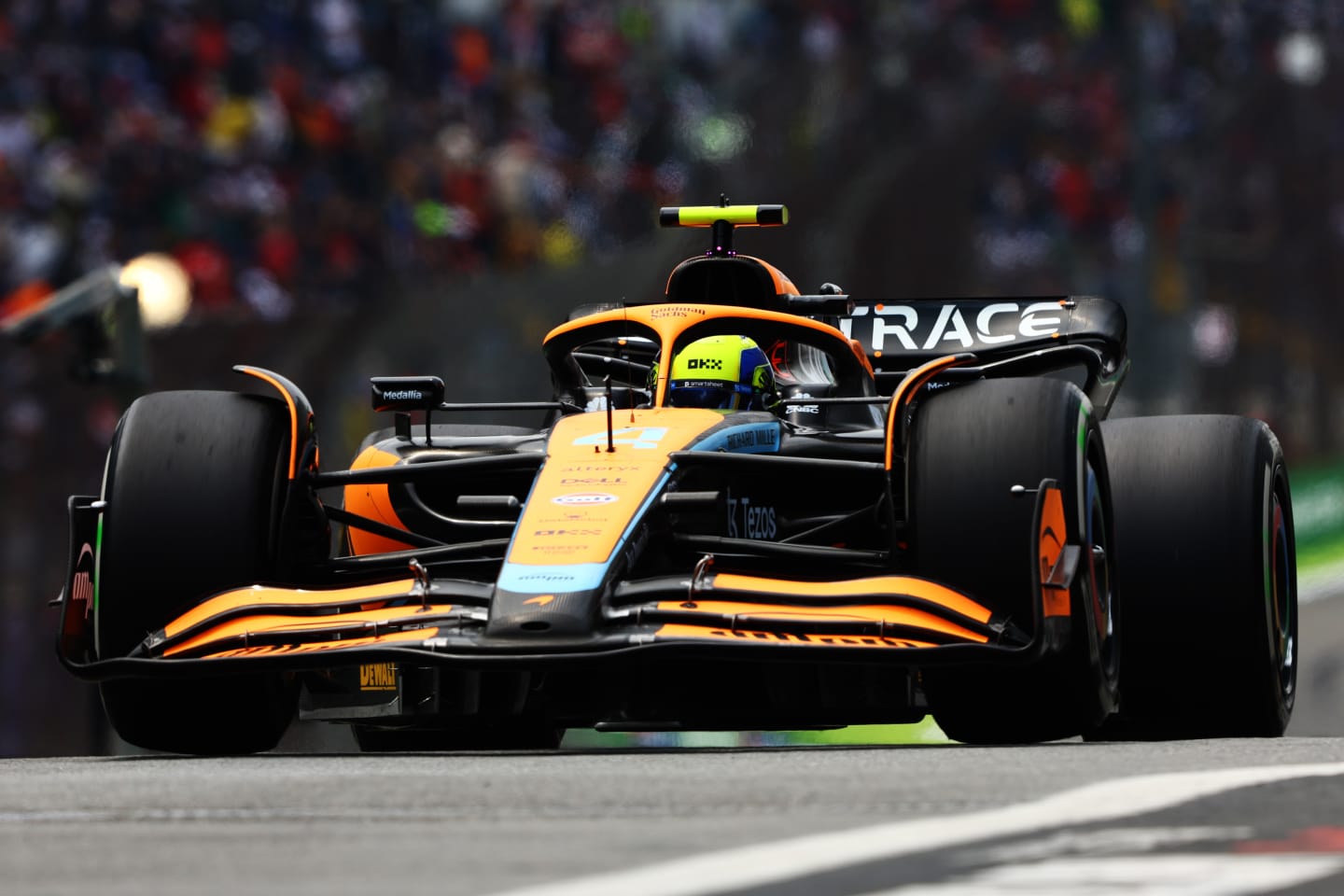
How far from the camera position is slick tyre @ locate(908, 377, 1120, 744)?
5918 mm

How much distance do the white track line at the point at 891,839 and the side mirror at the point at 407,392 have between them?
3.24 m

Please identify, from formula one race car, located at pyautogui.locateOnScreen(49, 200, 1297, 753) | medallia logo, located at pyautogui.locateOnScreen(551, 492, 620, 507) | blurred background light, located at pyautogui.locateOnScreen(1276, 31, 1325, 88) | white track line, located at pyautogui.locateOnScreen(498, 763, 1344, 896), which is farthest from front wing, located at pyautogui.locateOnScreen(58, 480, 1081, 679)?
blurred background light, located at pyautogui.locateOnScreen(1276, 31, 1325, 88)

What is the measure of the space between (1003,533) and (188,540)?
2.16 meters

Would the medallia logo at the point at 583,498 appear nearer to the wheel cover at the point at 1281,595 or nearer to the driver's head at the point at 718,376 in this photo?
the driver's head at the point at 718,376

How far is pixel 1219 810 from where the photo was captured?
378 cm

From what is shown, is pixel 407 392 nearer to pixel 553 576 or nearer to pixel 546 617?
pixel 553 576

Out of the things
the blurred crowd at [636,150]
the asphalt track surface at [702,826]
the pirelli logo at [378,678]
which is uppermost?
the blurred crowd at [636,150]

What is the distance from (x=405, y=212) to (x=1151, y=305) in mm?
6007

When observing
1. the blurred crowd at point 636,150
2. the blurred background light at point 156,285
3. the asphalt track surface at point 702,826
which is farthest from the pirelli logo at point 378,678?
the blurred crowd at point 636,150

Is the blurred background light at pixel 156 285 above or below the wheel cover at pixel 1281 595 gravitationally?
above

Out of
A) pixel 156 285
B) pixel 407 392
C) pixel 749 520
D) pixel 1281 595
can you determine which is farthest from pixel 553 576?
pixel 156 285

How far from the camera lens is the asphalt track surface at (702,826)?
301cm

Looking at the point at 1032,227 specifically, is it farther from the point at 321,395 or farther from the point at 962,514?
the point at 962,514

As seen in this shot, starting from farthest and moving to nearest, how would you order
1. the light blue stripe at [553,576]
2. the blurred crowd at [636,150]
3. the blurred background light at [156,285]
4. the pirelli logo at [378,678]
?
the blurred crowd at [636,150], the blurred background light at [156,285], the pirelli logo at [378,678], the light blue stripe at [553,576]
